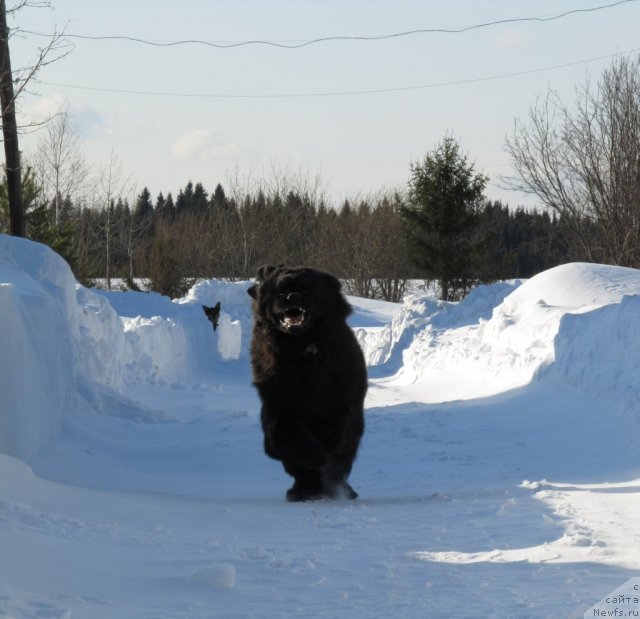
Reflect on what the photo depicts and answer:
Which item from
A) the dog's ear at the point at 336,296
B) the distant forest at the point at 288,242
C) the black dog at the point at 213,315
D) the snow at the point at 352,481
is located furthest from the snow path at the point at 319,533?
the distant forest at the point at 288,242

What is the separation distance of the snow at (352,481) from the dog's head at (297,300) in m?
1.39

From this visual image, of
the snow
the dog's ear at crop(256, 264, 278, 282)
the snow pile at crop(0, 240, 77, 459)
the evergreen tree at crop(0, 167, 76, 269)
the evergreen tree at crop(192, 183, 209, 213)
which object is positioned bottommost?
the snow

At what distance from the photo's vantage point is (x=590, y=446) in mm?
9867

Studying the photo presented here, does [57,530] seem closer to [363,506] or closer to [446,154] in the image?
[363,506]

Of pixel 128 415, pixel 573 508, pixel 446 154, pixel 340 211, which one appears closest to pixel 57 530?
pixel 573 508

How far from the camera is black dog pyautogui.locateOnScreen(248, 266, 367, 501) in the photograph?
310 inches

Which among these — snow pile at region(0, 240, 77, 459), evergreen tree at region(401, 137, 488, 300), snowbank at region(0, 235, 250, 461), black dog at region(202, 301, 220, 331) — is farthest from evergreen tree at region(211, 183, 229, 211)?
snow pile at region(0, 240, 77, 459)

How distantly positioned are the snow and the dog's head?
4.56 feet

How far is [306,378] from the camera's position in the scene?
26.1 ft

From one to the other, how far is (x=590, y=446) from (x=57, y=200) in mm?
42091

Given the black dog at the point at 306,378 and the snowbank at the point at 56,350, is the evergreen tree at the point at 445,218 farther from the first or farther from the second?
the black dog at the point at 306,378

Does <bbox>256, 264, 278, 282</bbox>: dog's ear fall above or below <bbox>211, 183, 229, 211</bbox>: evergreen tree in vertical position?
below

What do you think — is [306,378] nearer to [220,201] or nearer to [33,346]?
[33,346]

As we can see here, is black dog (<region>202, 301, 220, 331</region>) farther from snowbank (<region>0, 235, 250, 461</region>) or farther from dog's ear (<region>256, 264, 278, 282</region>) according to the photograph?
dog's ear (<region>256, 264, 278, 282</region>)
